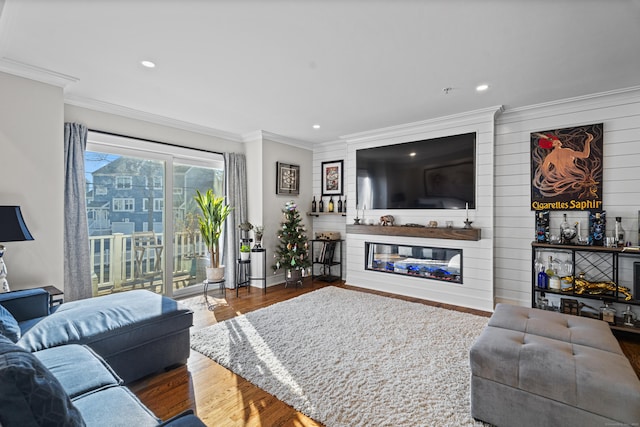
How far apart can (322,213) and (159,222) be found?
2.81m

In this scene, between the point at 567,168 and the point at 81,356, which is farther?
the point at 567,168

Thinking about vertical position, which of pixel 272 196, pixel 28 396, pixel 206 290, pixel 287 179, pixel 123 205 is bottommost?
pixel 206 290

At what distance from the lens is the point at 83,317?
2.12 meters

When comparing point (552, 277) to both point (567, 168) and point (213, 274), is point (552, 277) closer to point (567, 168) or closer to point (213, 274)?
point (567, 168)

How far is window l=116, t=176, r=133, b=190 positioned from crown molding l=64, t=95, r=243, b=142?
0.80m

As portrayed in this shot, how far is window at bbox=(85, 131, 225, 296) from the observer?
3785 mm

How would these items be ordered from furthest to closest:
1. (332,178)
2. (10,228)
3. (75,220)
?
(332,178), (75,220), (10,228)

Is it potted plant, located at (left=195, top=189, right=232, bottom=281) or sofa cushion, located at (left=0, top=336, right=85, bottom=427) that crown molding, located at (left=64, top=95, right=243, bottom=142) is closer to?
potted plant, located at (left=195, top=189, right=232, bottom=281)

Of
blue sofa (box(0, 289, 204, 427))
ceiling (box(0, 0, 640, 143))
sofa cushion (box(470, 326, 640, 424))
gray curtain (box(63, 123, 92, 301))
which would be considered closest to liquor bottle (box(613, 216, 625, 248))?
ceiling (box(0, 0, 640, 143))

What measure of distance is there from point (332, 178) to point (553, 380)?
4.61m

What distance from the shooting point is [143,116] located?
4031 millimetres

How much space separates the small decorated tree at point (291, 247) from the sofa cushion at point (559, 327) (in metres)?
3.32

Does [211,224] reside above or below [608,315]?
above

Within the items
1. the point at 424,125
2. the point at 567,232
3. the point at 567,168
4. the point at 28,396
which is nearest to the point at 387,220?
the point at 424,125
